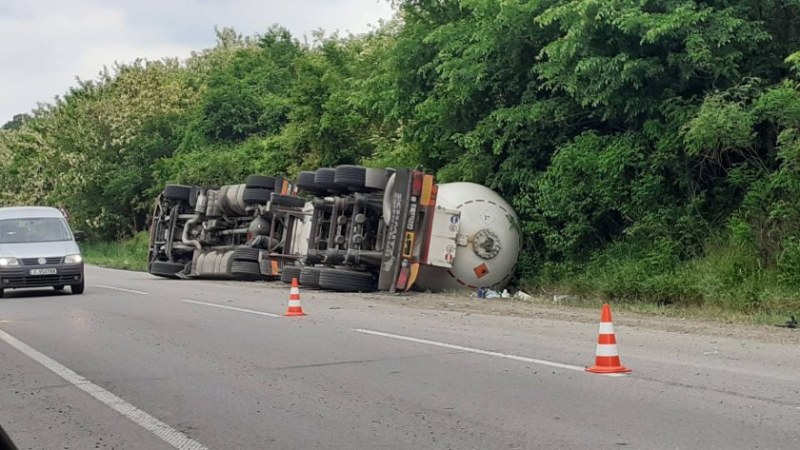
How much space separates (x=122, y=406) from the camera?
24.6 ft

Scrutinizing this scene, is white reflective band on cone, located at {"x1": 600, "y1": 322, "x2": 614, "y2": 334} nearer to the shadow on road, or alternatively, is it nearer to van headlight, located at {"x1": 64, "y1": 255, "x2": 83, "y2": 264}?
van headlight, located at {"x1": 64, "y1": 255, "x2": 83, "y2": 264}

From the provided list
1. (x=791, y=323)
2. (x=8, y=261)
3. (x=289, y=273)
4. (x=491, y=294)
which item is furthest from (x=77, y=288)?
(x=791, y=323)

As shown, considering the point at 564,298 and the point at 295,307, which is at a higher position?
the point at 564,298

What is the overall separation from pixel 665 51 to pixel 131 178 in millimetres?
32670

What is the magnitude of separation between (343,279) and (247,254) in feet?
17.6

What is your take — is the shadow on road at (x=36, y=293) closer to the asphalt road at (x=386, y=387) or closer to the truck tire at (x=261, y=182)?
the truck tire at (x=261, y=182)

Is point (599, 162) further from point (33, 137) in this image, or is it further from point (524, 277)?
point (33, 137)

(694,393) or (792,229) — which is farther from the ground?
(792,229)

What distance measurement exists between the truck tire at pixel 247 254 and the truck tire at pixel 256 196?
49.4 inches

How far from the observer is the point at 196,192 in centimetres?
2558

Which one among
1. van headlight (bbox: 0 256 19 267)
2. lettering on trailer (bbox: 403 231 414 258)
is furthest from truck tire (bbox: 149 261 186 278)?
lettering on trailer (bbox: 403 231 414 258)

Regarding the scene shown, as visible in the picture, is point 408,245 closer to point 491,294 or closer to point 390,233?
point 390,233

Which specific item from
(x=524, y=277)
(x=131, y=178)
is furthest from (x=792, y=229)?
(x=131, y=178)

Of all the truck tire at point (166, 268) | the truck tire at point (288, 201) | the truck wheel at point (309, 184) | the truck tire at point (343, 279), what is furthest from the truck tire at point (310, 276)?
the truck tire at point (166, 268)
